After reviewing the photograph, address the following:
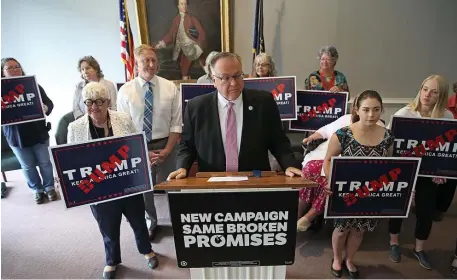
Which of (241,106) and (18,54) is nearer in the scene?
(241,106)

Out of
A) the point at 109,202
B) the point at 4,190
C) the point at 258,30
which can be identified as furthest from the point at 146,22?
the point at 109,202

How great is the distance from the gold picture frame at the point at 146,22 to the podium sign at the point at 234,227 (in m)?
3.72

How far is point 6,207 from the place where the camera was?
3674mm

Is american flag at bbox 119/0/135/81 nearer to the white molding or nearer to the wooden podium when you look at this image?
the wooden podium

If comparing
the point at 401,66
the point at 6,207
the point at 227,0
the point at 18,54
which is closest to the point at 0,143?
the point at 6,207

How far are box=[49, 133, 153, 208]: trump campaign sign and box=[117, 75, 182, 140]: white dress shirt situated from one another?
67cm

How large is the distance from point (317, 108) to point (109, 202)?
2321mm

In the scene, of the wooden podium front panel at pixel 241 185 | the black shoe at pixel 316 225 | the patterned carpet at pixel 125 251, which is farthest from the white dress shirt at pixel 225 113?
the black shoe at pixel 316 225

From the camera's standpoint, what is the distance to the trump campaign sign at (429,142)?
2.15 m

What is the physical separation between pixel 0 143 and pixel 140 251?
2598mm

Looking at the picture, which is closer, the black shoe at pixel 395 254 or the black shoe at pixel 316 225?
the black shoe at pixel 395 254

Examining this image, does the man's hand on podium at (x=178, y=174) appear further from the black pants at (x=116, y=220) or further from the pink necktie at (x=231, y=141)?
the black pants at (x=116, y=220)

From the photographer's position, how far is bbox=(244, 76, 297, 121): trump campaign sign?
3182 millimetres

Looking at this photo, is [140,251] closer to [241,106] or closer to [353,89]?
[241,106]
